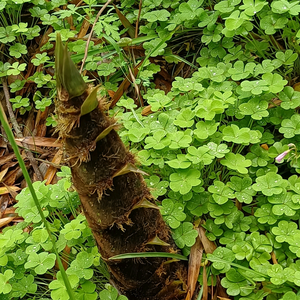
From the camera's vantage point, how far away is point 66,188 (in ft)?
6.07

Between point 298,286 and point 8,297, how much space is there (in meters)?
1.28

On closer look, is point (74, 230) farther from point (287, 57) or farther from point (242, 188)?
point (287, 57)

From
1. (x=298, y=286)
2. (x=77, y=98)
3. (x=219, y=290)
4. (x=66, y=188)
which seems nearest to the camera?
(x=77, y=98)

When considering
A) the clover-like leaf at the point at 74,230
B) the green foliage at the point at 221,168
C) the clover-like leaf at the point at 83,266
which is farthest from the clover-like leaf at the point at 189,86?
the clover-like leaf at the point at 83,266

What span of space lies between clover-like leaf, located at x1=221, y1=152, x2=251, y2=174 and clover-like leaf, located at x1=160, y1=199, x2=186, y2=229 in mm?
301

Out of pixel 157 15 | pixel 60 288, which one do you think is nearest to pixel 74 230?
pixel 60 288

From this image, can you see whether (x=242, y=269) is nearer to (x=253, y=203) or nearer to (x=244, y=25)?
(x=253, y=203)

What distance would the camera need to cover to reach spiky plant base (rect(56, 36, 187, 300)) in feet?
3.71

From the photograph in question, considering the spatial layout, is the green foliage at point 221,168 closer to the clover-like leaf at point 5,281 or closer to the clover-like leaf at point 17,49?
the clover-like leaf at point 5,281

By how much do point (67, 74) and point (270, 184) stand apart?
3.68 feet

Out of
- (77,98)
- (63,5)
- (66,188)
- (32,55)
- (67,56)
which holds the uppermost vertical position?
(67,56)

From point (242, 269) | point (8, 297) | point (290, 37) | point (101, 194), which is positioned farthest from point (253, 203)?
point (8, 297)

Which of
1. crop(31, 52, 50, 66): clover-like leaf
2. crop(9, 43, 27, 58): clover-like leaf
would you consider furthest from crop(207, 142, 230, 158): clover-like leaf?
crop(9, 43, 27, 58): clover-like leaf

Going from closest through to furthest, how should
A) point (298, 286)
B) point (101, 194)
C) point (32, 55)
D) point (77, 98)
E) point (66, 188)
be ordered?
point (77, 98) → point (101, 194) → point (298, 286) → point (66, 188) → point (32, 55)
